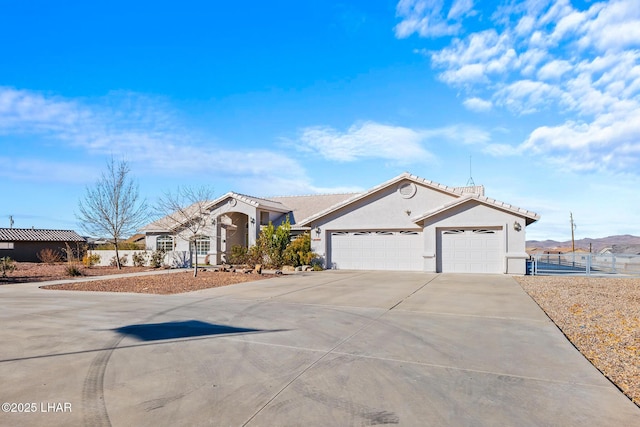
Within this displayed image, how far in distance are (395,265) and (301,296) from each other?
438 inches

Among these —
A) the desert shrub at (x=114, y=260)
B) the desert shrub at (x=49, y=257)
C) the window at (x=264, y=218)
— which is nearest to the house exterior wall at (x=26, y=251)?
the desert shrub at (x=49, y=257)

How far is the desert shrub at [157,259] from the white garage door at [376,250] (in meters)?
11.0

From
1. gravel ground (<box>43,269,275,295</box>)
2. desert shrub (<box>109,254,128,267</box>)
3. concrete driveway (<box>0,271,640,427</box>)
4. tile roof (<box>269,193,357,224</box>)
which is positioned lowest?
concrete driveway (<box>0,271,640,427</box>)

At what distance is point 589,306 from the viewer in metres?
11.1

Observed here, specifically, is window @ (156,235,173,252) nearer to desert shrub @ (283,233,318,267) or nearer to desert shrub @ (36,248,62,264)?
desert shrub @ (36,248,62,264)

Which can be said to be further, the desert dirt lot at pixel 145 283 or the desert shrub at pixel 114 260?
the desert shrub at pixel 114 260

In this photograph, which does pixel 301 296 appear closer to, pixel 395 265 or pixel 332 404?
pixel 332 404

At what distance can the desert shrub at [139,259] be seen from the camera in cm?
2723

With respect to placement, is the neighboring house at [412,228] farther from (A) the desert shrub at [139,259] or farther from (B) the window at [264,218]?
(A) the desert shrub at [139,259]

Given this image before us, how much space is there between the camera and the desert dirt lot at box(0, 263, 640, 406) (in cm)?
617

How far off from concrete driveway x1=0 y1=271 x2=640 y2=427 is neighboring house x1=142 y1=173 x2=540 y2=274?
34.0ft

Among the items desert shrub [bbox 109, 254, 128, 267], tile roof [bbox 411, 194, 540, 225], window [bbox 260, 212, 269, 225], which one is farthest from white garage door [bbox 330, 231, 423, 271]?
desert shrub [bbox 109, 254, 128, 267]

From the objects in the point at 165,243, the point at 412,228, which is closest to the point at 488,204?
the point at 412,228

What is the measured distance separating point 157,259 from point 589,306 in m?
23.2
